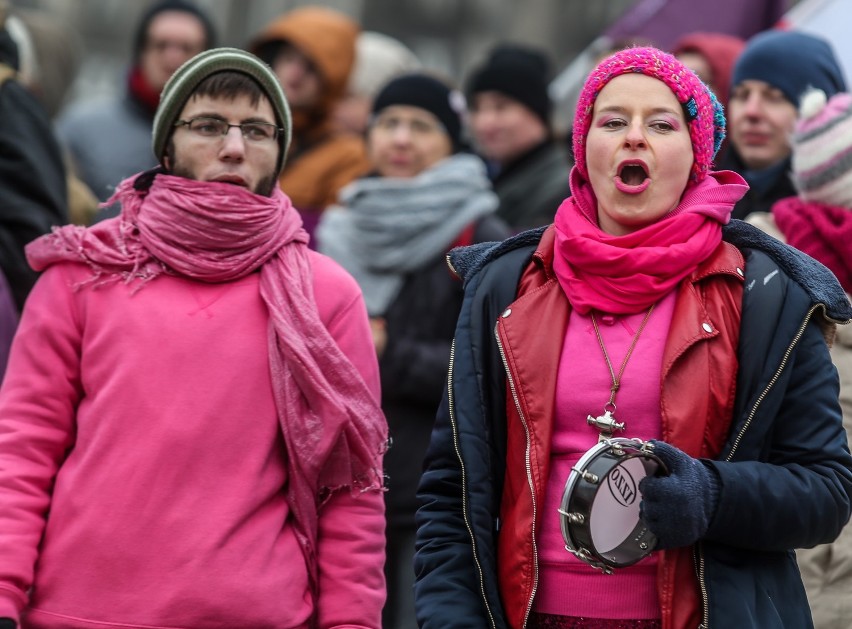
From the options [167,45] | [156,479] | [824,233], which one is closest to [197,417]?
[156,479]

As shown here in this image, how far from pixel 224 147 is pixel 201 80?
0.21m

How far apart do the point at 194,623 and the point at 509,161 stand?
3902 mm

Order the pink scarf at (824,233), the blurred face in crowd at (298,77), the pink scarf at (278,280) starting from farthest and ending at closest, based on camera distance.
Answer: the blurred face in crowd at (298,77) → the pink scarf at (824,233) → the pink scarf at (278,280)

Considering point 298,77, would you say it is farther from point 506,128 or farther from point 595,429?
point 595,429

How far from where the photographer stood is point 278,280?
4242 mm

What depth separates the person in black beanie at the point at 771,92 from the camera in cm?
575

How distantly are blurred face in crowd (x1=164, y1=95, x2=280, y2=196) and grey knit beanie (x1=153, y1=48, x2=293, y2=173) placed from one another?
0.09 ft

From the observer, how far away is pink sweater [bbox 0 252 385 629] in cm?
393

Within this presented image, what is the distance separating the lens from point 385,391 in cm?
593

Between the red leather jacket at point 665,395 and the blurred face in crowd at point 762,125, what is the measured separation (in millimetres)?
2014

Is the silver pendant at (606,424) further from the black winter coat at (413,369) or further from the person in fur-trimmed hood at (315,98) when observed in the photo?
the person in fur-trimmed hood at (315,98)

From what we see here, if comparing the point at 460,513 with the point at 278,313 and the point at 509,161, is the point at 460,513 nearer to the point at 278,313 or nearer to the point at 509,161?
Answer: the point at 278,313

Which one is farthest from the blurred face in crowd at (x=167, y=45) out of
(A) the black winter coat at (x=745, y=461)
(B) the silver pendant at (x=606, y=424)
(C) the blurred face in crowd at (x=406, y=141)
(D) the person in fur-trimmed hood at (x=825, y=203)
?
(B) the silver pendant at (x=606, y=424)

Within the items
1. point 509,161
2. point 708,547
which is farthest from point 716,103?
point 509,161
